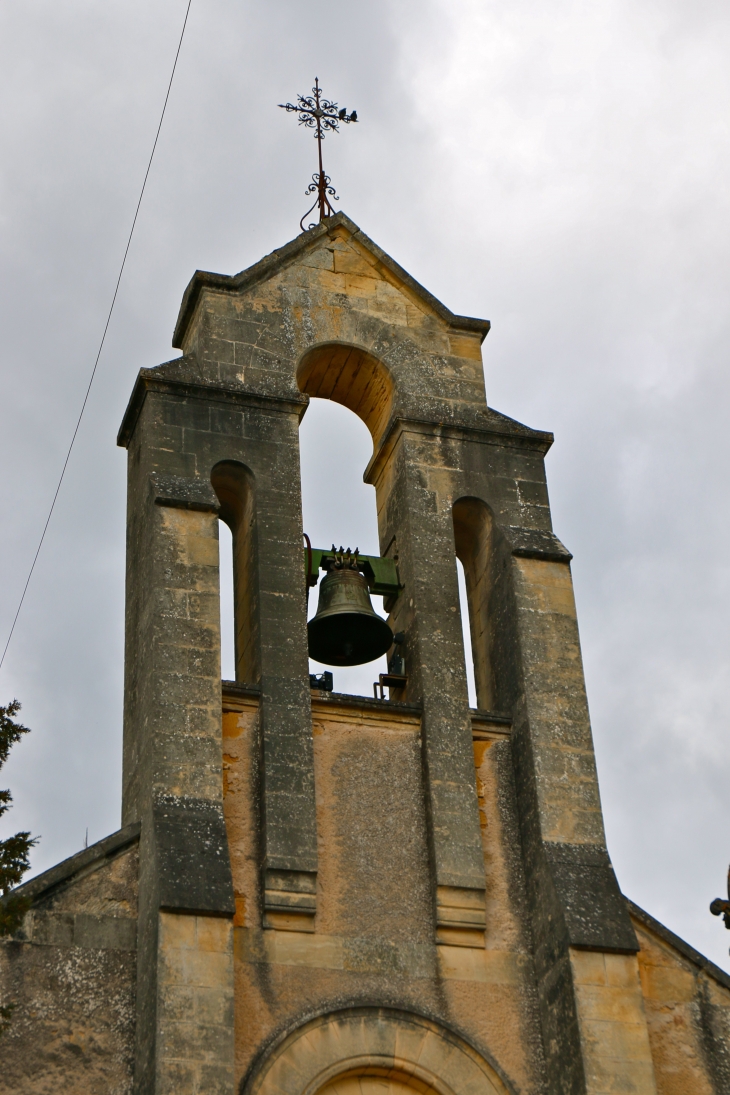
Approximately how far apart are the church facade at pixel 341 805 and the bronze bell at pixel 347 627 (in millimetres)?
227

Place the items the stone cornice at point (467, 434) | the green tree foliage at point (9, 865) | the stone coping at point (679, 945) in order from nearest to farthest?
the green tree foliage at point (9, 865)
the stone coping at point (679, 945)
the stone cornice at point (467, 434)

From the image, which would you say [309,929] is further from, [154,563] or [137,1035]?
[154,563]

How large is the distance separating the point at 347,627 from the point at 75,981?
3.79m

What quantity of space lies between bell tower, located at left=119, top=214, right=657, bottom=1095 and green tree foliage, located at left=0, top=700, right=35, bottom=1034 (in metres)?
0.91

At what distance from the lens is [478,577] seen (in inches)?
585

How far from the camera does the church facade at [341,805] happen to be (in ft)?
38.4

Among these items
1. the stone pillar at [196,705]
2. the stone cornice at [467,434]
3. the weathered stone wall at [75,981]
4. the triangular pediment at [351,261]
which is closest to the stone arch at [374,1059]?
the stone pillar at [196,705]

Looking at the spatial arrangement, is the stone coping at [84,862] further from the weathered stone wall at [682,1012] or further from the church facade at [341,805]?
the weathered stone wall at [682,1012]

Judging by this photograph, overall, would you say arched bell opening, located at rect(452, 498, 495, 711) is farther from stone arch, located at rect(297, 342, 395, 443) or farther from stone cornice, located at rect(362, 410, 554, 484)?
stone arch, located at rect(297, 342, 395, 443)

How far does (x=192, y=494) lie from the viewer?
13.6 meters

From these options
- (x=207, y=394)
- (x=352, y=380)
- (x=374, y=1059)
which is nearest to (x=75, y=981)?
(x=374, y=1059)

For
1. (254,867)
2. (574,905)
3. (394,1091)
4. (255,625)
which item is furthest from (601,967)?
(255,625)

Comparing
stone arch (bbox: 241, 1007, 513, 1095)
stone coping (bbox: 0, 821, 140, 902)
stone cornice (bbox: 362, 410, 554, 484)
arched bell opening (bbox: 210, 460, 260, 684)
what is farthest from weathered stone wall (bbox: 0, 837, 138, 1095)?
stone cornice (bbox: 362, 410, 554, 484)

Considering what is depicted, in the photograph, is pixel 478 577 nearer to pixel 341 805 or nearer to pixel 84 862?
pixel 341 805
